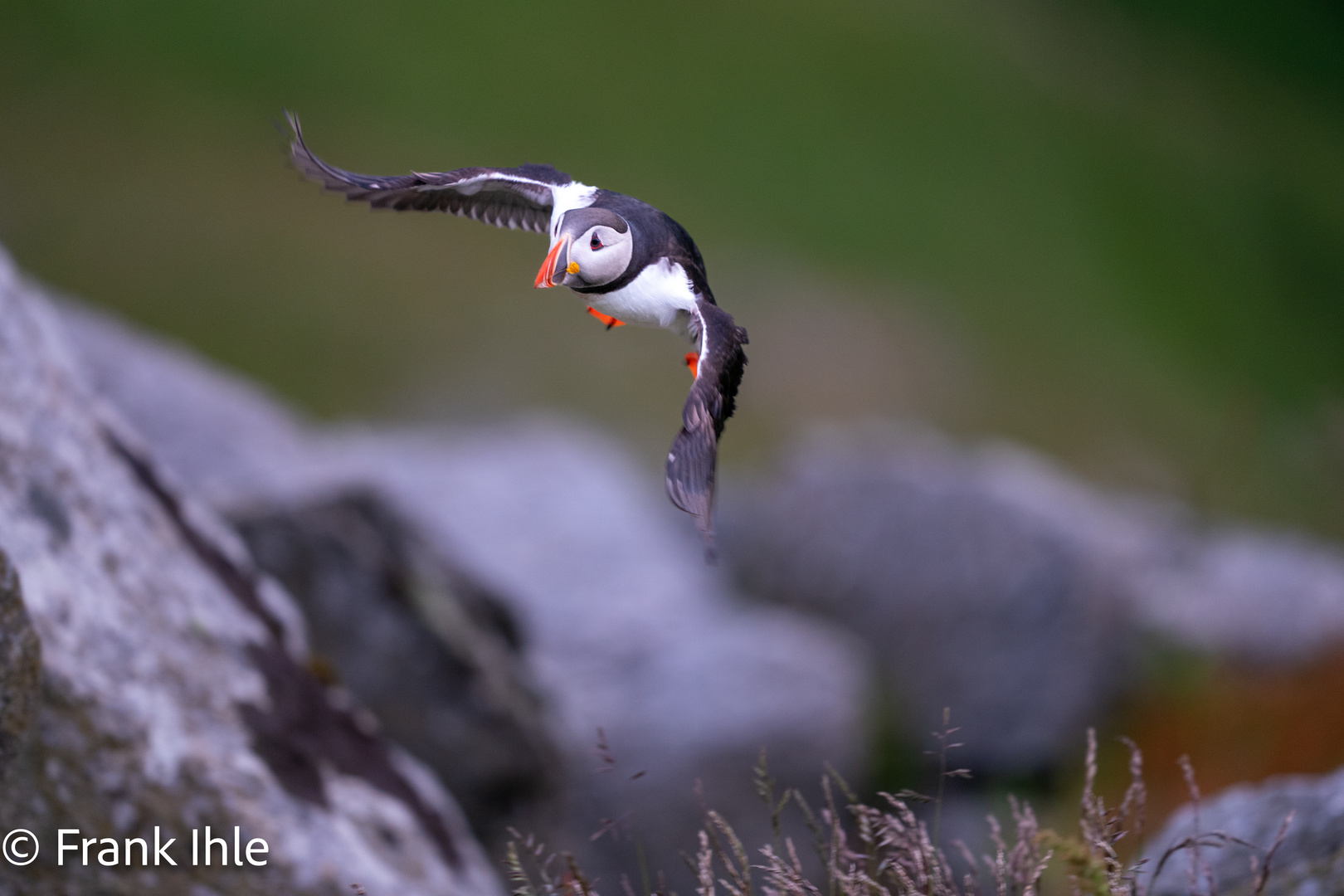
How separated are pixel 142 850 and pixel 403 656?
2498mm

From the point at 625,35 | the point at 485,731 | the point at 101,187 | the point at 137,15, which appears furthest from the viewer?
the point at 625,35

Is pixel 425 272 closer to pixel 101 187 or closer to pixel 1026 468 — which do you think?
pixel 101 187

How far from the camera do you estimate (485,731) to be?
5609mm

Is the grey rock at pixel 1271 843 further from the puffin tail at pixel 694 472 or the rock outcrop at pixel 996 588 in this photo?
the rock outcrop at pixel 996 588

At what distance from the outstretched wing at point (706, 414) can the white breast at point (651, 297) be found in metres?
0.04

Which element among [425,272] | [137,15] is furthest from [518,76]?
[137,15]

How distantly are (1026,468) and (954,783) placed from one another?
328 cm

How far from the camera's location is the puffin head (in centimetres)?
189

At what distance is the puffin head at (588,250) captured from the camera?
1889 mm

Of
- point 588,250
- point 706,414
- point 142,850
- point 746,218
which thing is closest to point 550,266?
point 588,250

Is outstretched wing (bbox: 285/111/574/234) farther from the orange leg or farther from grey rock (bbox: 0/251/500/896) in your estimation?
grey rock (bbox: 0/251/500/896)

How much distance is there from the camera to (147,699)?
131 inches

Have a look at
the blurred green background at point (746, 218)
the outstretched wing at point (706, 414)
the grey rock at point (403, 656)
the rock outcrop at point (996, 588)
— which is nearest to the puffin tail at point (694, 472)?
the outstretched wing at point (706, 414)

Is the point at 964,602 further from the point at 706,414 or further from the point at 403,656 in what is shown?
the point at 706,414
